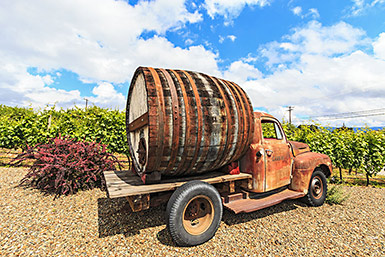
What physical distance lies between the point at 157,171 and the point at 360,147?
8038 millimetres

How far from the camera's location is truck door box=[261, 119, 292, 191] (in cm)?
377

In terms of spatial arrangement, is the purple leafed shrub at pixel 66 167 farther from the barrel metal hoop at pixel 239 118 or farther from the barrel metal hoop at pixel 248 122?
the barrel metal hoop at pixel 248 122

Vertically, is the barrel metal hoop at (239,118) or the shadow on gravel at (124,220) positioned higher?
the barrel metal hoop at (239,118)

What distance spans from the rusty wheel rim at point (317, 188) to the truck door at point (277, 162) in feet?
2.74

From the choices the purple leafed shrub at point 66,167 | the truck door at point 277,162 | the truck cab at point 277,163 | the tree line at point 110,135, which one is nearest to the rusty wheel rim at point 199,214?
the truck cab at point 277,163

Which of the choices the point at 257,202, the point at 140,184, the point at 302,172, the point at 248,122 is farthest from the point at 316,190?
the point at 140,184

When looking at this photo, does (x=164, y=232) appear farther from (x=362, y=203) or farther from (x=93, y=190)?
(x=362, y=203)

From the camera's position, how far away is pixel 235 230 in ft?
10.8

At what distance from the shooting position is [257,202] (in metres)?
3.60

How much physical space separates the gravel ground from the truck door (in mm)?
658

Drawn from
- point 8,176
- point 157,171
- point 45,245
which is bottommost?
point 45,245

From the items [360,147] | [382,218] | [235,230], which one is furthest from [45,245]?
[360,147]

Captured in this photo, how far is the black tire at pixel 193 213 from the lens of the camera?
2678 millimetres

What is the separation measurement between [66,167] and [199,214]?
330 centimetres
